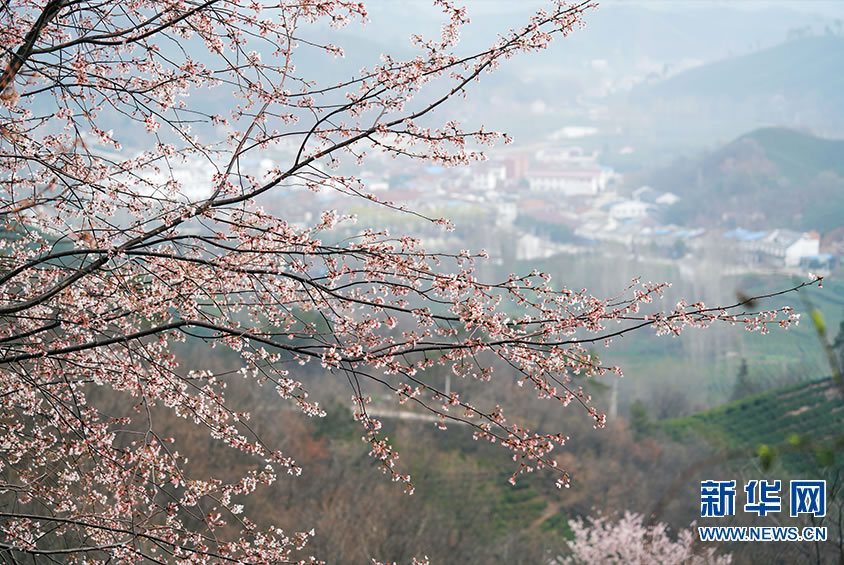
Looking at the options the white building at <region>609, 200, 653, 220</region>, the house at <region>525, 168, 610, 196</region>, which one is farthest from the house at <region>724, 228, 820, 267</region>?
the house at <region>525, 168, 610, 196</region>

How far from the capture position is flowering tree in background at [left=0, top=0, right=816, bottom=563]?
226cm

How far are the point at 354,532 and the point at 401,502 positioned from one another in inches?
119

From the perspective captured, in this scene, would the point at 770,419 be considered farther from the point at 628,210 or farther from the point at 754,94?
the point at 754,94

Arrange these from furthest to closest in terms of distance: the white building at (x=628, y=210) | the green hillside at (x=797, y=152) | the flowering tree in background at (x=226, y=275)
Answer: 1. the green hillside at (x=797, y=152)
2. the white building at (x=628, y=210)
3. the flowering tree in background at (x=226, y=275)

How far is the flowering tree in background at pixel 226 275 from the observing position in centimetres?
226

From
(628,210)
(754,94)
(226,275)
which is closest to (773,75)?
(754,94)

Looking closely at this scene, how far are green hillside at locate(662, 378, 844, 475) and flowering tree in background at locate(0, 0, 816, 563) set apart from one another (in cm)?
2200

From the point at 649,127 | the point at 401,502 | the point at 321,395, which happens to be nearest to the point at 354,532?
the point at 401,502

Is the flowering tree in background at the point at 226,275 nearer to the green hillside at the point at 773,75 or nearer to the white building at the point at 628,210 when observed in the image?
the white building at the point at 628,210

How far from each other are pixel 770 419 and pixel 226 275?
2601 centimetres

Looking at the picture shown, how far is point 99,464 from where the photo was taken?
96.0 inches

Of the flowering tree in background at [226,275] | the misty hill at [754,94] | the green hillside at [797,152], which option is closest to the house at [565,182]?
the green hillside at [797,152]

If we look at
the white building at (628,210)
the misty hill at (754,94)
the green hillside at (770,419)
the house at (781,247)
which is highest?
the misty hill at (754,94)

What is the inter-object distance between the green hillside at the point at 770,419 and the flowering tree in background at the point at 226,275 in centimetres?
2200
